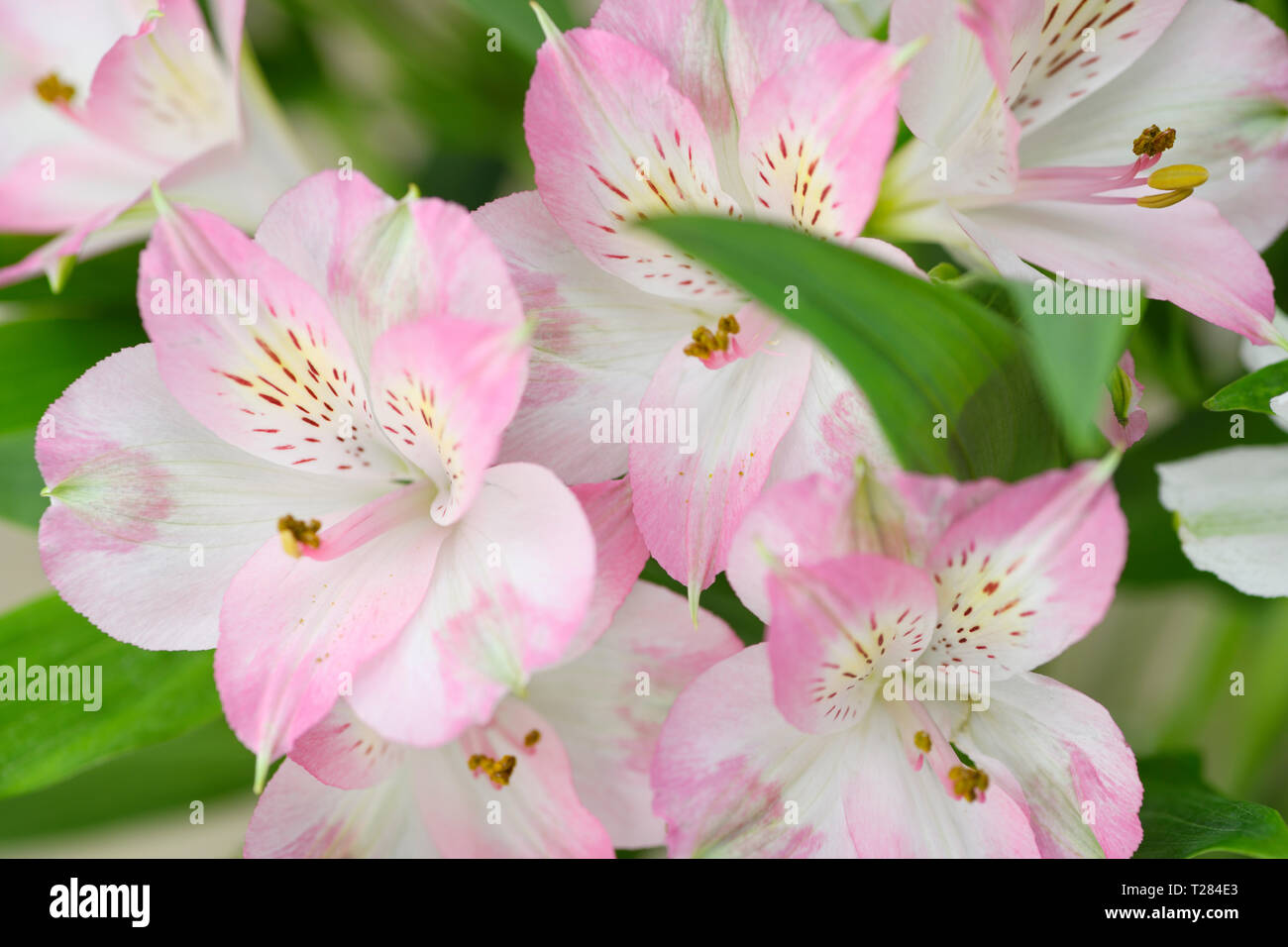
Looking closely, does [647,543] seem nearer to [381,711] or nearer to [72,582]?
[381,711]

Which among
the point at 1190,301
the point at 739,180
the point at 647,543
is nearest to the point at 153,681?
the point at 647,543

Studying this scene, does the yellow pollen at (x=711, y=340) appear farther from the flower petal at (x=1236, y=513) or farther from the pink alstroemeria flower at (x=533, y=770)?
the flower petal at (x=1236, y=513)

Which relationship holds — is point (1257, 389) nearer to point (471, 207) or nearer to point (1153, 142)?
point (1153, 142)

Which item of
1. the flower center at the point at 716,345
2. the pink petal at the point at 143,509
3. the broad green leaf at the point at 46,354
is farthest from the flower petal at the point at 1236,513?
the broad green leaf at the point at 46,354

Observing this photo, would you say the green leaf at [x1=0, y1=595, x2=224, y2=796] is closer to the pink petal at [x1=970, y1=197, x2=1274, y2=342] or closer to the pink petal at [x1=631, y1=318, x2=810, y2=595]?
the pink petal at [x1=631, y1=318, x2=810, y2=595]

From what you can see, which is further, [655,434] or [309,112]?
[309,112]

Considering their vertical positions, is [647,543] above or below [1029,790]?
above

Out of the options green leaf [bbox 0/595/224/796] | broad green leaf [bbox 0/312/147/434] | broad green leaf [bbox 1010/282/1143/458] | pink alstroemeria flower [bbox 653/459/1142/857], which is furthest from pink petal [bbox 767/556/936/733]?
broad green leaf [bbox 0/312/147/434]

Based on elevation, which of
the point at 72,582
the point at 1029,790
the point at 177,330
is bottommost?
the point at 1029,790
